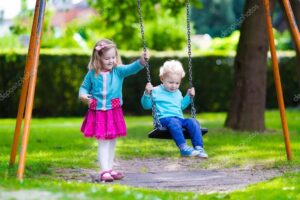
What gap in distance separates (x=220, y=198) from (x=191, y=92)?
81.8 inches

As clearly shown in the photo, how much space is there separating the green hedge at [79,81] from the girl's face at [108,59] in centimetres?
1364

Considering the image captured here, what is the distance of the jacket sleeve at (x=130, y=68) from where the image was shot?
9.25 meters

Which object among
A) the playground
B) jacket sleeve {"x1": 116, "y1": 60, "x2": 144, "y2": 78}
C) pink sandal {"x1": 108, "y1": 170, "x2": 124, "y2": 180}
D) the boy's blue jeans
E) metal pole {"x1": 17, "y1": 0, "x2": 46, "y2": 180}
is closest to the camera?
the playground

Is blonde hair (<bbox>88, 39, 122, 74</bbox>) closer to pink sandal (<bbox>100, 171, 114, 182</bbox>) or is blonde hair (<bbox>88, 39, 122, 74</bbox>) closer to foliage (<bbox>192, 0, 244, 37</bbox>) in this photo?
pink sandal (<bbox>100, 171, 114, 182</bbox>)

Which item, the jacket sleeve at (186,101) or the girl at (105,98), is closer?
the girl at (105,98)

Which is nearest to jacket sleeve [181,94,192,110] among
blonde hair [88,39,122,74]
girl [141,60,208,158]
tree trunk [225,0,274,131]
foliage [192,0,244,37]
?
girl [141,60,208,158]

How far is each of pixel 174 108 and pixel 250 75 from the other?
7.18m

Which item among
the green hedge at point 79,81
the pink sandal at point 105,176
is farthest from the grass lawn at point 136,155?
the green hedge at point 79,81

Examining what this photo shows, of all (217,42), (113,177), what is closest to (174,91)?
(113,177)

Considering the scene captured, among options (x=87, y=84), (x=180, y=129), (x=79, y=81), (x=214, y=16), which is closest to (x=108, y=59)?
(x=87, y=84)

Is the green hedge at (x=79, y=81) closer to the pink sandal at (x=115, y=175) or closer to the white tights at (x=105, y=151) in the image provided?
the pink sandal at (x=115, y=175)

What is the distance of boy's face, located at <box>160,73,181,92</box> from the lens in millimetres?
9945

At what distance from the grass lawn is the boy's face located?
173 cm

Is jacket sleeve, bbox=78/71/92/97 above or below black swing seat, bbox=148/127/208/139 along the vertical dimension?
above
